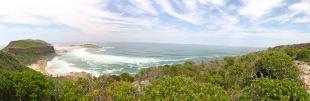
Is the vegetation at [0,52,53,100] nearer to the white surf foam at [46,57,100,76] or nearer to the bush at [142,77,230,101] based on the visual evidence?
the bush at [142,77,230,101]

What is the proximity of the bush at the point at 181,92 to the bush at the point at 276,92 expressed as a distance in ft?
8.44

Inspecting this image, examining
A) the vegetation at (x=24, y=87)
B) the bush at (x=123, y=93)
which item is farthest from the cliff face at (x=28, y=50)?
the bush at (x=123, y=93)

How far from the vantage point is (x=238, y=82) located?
3684 centimetres

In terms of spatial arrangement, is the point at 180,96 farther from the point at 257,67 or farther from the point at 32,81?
the point at 257,67

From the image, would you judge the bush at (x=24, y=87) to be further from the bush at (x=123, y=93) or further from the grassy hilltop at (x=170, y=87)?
the bush at (x=123, y=93)

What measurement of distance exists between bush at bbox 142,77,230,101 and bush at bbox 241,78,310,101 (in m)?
2.57

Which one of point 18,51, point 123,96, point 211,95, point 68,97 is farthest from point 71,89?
point 18,51

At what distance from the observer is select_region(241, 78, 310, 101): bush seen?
63.5ft

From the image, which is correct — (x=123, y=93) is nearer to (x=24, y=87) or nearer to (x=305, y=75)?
(x=24, y=87)

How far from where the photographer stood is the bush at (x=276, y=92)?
19.3m

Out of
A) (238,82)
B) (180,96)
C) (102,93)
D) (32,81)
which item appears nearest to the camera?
(180,96)

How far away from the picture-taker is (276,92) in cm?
1977

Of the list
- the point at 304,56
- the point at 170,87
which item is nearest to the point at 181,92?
the point at 170,87

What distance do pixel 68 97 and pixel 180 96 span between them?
1131 cm
